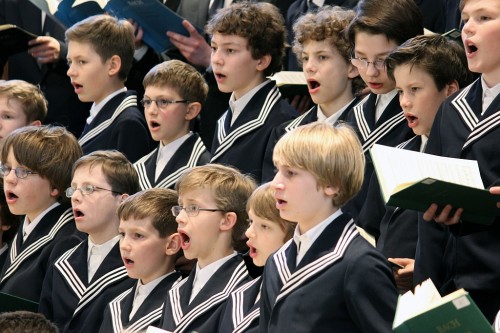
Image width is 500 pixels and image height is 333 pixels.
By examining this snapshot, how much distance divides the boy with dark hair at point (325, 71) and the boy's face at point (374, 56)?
192 mm

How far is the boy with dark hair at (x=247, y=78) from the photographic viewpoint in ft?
13.9

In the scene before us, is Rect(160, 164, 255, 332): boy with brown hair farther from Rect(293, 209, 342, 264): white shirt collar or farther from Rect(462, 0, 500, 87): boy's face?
Rect(462, 0, 500, 87): boy's face

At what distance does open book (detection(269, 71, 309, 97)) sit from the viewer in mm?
4500

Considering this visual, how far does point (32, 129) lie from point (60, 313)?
852 millimetres

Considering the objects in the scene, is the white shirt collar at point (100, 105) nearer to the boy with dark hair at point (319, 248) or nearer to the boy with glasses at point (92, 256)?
the boy with glasses at point (92, 256)

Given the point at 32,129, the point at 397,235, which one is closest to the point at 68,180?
the point at 32,129

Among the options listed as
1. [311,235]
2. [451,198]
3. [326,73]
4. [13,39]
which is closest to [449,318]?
[451,198]

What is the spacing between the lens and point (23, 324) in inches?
118

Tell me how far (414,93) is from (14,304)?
4.96 feet

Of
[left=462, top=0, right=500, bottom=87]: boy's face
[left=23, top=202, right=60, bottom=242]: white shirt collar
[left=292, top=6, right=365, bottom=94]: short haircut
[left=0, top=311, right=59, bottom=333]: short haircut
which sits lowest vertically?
[left=23, top=202, right=60, bottom=242]: white shirt collar

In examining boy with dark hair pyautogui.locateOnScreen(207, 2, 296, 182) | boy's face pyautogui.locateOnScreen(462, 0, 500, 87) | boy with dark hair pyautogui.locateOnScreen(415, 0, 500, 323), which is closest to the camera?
boy with dark hair pyautogui.locateOnScreen(415, 0, 500, 323)

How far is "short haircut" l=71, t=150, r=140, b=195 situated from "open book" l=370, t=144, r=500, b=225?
1.52m

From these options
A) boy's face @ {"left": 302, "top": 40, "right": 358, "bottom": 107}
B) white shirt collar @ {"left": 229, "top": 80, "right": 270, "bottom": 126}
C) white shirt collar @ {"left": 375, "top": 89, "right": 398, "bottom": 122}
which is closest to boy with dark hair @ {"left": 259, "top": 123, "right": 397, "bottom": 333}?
white shirt collar @ {"left": 375, "top": 89, "right": 398, "bottom": 122}

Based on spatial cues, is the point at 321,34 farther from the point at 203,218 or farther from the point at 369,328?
the point at 369,328
